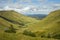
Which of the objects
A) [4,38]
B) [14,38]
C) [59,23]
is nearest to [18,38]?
[14,38]

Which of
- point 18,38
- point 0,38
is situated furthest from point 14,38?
point 0,38

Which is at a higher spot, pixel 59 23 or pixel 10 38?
pixel 59 23

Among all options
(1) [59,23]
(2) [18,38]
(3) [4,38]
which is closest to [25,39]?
(2) [18,38]

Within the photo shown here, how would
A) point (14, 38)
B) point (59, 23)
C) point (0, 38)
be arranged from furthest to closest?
point (59, 23), point (14, 38), point (0, 38)

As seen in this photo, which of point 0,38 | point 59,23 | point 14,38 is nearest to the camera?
point 0,38

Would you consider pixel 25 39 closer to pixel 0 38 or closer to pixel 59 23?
pixel 0 38

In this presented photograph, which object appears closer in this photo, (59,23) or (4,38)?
(4,38)

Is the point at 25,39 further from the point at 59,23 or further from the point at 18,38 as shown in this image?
the point at 59,23

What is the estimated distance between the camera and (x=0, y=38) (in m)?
32.0

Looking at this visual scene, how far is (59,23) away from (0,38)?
6984 cm

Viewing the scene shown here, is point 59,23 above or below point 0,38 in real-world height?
above

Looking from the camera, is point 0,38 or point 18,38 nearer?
point 0,38

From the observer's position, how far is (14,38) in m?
34.2

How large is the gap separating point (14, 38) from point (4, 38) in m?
2.43
